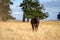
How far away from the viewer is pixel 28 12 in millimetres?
48375

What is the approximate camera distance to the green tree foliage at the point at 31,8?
4819 cm

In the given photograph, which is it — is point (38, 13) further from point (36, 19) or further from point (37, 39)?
point (37, 39)

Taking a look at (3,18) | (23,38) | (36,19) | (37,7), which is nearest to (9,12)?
(3,18)

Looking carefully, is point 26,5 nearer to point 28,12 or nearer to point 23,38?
point 28,12

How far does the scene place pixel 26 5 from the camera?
164ft

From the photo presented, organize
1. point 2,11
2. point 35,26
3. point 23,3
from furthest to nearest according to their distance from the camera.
Result: point 23,3, point 2,11, point 35,26

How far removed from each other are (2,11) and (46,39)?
38198mm

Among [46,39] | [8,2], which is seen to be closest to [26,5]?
[8,2]

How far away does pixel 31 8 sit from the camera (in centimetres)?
4938

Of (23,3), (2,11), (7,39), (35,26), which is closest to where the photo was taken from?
(7,39)

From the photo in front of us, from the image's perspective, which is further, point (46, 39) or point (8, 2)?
point (8, 2)

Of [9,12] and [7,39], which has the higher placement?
[7,39]

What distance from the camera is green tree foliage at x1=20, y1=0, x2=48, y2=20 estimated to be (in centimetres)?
4819

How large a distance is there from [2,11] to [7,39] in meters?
38.4
